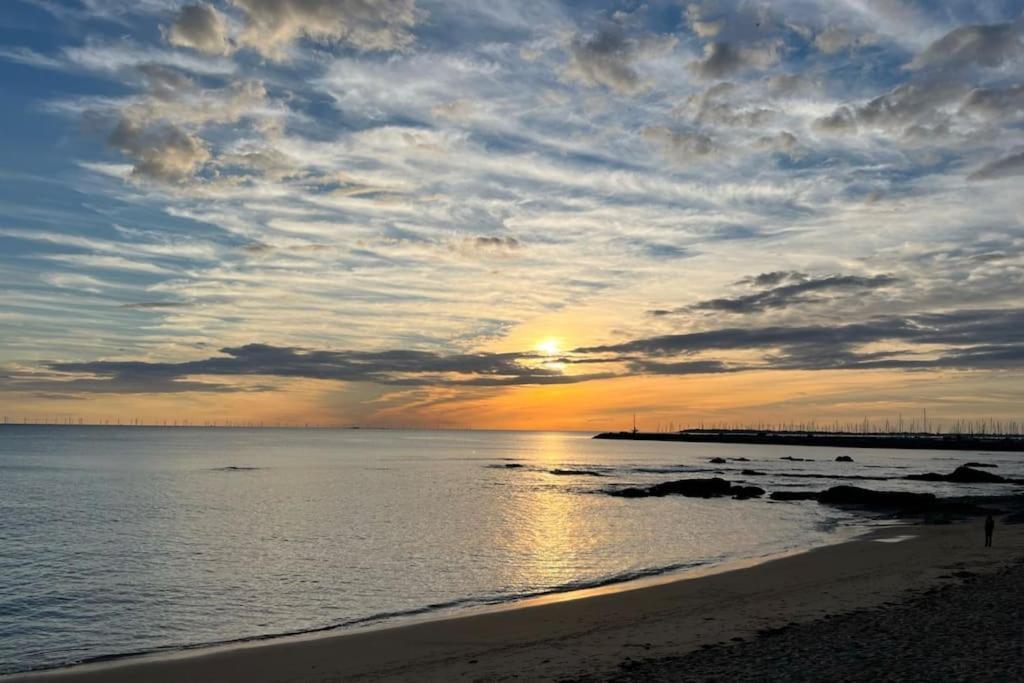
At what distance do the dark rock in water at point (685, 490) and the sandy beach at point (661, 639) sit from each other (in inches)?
1839

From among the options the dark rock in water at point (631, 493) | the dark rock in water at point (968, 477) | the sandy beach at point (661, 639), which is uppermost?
the sandy beach at point (661, 639)

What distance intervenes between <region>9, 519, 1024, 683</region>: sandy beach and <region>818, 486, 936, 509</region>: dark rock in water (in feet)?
113

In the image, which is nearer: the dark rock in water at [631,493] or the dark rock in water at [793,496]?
the dark rock in water at [793,496]

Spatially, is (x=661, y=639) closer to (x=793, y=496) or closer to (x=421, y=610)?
(x=421, y=610)

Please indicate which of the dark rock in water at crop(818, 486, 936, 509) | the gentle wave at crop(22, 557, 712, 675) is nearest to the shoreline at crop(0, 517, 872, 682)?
the gentle wave at crop(22, 557, 712, 675)

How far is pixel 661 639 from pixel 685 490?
2421 inches

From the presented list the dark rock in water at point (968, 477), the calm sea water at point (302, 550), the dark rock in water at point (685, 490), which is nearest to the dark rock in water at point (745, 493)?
the dark rock in water at point (685, 490)

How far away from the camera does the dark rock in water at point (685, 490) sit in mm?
77500

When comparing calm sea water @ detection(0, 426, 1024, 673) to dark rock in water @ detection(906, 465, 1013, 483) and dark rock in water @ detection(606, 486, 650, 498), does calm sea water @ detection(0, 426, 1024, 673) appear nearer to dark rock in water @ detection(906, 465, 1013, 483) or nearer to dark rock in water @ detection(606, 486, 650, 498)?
dark rock in water @ detection(606, 486, 650, 498)

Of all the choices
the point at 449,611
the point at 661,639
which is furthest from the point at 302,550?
the point at 661,639

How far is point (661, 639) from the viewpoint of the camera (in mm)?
20438

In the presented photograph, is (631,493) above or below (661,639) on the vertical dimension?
below

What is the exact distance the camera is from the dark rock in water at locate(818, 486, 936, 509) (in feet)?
205

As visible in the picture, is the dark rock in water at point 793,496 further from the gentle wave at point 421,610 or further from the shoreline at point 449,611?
the gentle wave at point 421,610
